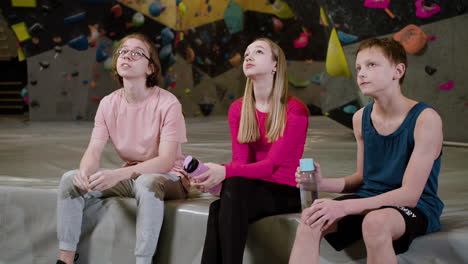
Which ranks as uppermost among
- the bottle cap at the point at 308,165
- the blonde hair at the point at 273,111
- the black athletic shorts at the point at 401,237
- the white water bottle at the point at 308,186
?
the blonde hair at the point at 273,111

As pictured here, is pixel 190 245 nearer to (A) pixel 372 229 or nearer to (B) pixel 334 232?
(B) pixel 334 232

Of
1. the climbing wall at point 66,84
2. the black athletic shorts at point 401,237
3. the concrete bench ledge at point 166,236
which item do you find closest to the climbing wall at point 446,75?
the concrete bench ledge at point 166,236

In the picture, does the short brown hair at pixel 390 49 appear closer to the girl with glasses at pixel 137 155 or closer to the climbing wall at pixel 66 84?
the girl with glasses at pixel 137 155

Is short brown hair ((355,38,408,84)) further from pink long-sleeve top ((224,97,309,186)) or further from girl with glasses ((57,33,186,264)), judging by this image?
girl with glasses ((57,33,186,264))

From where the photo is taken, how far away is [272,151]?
1868 mm

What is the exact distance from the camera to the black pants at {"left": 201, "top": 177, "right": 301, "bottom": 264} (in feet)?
5.43

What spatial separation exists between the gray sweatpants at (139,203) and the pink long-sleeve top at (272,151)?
277mm

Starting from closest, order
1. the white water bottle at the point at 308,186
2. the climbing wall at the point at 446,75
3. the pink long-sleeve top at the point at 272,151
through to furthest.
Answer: the white water bottle at the point at 308,186 < the pink long-sleeve top at the point at 272,151 < the climbing wall at the point at 446,75

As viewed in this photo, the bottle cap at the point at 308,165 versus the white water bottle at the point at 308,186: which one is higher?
the bottle cap at the point at 308,165

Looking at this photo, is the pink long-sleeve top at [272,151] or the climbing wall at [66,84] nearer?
the pink long-sleeve top at [272,151]

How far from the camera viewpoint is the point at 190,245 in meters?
1.96

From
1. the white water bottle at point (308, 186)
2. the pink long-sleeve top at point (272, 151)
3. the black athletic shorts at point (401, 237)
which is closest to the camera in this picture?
the black athletic shorts at point (401, 237)

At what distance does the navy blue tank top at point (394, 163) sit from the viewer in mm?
1558

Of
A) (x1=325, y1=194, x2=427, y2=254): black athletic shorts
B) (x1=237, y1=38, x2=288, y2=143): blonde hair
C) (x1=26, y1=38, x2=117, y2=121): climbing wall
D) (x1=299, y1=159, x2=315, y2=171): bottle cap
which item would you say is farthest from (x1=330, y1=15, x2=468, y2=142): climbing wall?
(x1=26, y1=38, x2=117, y2=121): climbing wall
